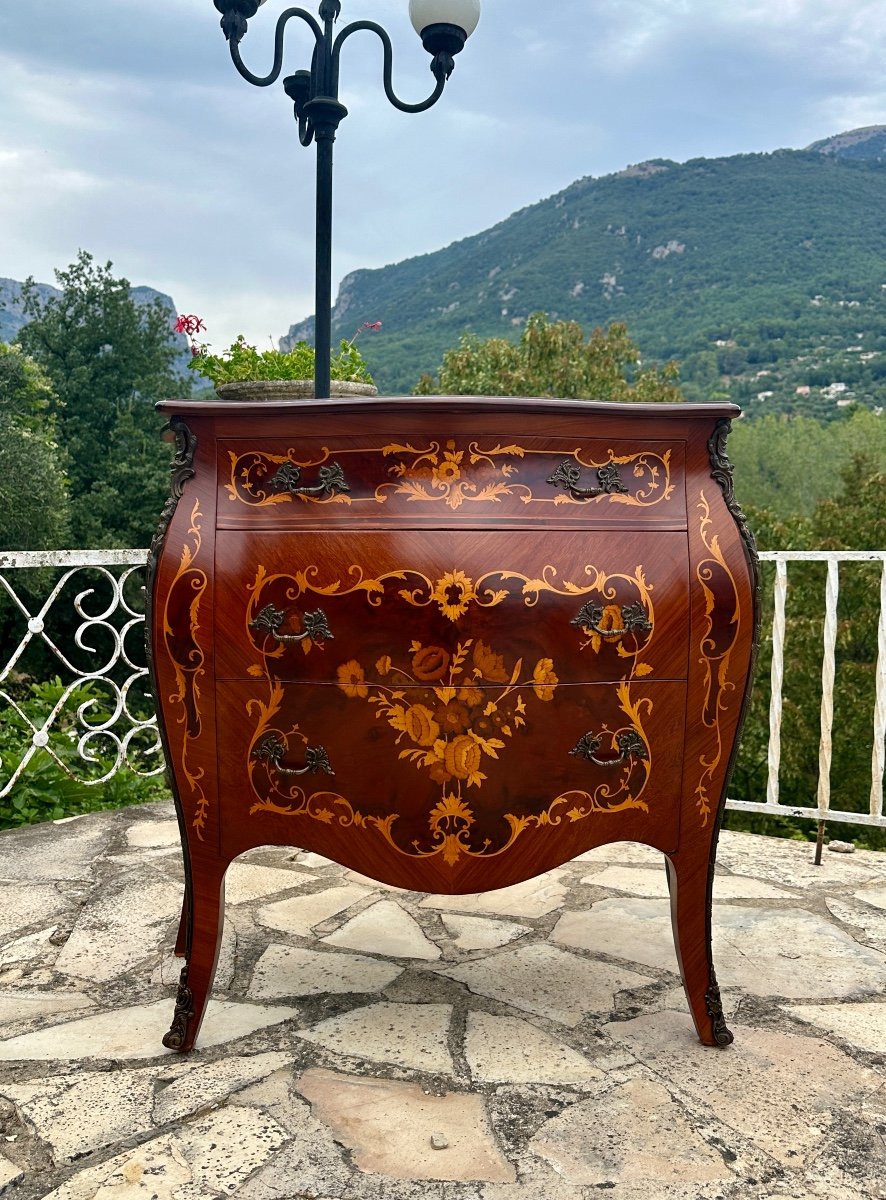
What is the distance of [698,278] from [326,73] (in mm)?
43631

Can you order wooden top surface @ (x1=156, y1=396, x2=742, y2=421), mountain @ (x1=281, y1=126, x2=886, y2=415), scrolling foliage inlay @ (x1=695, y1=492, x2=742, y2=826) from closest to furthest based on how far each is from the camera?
wooden top surface @ (x1=156, y1=396, x2=742, y2=421) < scrolling foliage inlay @ (x1=695, y1=492, x2=742, y2=826) < mountain @ (x1=281, y1=126, x2=886, y2=415)

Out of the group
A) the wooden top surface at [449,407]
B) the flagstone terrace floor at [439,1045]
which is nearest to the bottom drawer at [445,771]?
the flagstone terrace floor at [439,1045]

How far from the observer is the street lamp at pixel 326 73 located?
3203 mm

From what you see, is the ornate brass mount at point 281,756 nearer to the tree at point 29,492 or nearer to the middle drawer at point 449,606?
the middle drawer at point 449,606

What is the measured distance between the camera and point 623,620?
174 cm

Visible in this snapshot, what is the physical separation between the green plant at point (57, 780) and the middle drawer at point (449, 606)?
241cm

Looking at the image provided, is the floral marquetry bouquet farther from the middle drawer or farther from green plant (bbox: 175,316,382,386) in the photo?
green plant (bbox: 175,316,382,386)

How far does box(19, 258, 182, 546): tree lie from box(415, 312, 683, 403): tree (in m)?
7.20

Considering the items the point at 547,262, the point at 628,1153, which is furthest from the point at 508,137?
the point at 547,262

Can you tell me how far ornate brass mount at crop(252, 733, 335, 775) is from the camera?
1772 mm

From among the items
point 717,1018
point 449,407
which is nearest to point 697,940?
point 717,1018

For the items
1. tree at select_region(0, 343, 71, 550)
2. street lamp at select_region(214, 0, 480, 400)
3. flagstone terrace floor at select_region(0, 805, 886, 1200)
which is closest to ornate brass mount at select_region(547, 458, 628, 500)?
flagstone terrace floor at select_region(0, 805, 886, 1200)

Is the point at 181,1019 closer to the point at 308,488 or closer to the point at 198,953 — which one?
the point at 198,953

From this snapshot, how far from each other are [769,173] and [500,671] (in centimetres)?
5812
